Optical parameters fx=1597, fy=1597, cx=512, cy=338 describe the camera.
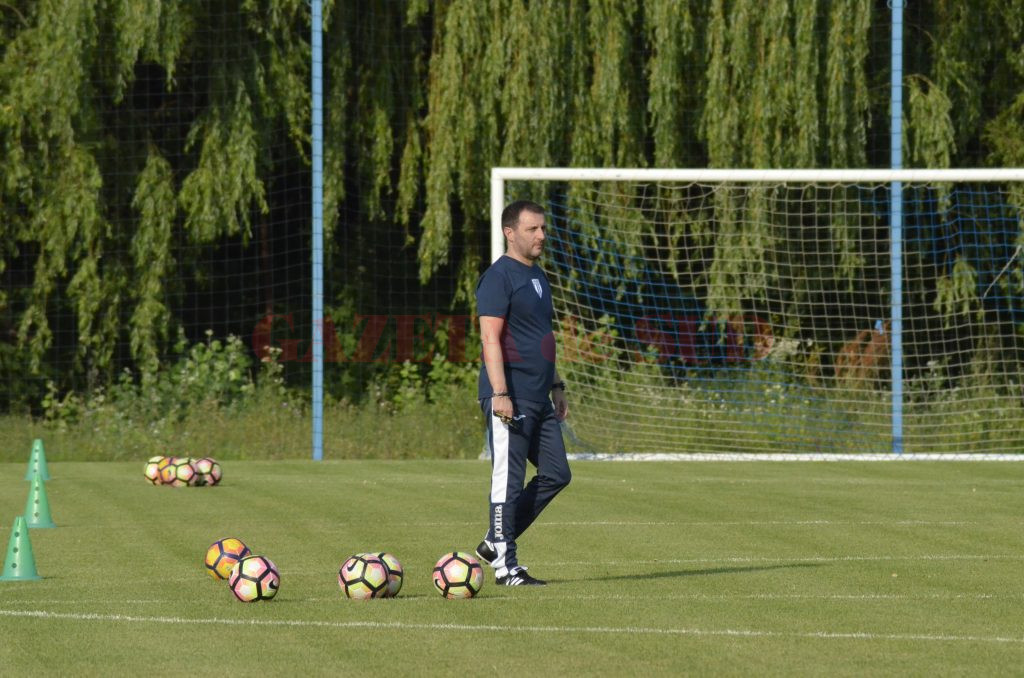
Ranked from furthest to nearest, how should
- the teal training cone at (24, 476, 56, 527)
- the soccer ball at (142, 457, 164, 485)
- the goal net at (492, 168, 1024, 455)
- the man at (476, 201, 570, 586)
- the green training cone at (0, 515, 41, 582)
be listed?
the goal net at (492, 168, 1024, 455), the soccer ball at (142, 457, 164, 485), the teal training cone at (24, 476, 56, 527), the green training cone at (0, 515, 41, 582), the man at (476, 201, 570, 586)

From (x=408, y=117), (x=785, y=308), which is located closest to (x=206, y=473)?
(x=408, y=117)

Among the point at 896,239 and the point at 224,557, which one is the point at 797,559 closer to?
the point at 224,557

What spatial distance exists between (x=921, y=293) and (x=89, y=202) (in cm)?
1093

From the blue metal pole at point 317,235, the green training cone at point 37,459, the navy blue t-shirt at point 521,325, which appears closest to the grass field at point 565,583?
the green training cone at point 37,459

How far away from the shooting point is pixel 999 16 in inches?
843

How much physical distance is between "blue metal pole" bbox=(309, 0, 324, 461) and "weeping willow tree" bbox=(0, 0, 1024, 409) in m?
1.60

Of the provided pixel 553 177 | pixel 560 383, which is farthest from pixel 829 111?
pixel 560 383

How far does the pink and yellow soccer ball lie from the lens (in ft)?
26.4

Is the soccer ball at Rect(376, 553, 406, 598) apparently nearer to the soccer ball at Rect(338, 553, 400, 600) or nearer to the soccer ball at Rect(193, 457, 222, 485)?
the soccer ball at Rect(338, 553, 400, 600)

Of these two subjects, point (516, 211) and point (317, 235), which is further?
point (317, 235)

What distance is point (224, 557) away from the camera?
867 cm

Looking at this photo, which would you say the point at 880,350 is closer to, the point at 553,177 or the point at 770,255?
Result: the point at 770,255

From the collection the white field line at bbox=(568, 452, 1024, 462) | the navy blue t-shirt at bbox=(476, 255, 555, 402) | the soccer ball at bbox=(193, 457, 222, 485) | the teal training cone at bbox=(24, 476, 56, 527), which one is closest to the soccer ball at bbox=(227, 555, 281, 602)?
the navy blue t-shirt at bbox=(476, 255, 555, 402)

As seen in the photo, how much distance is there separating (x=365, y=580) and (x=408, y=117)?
13.9 metres
